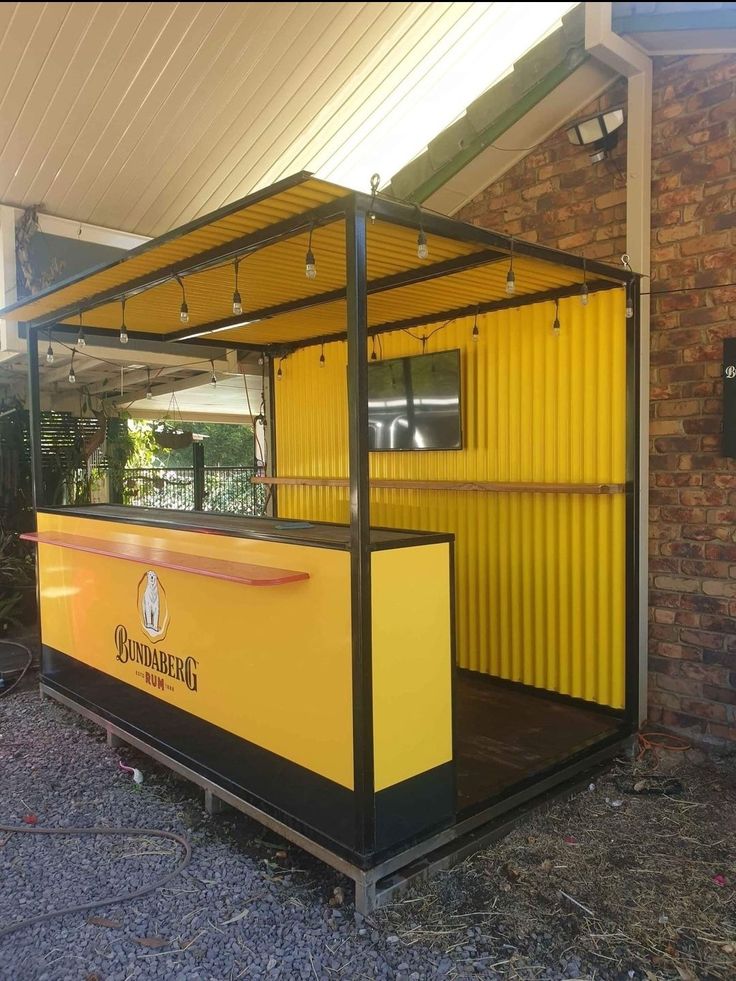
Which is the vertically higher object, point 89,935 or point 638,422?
point 638,422

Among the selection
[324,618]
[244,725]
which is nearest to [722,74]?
[324,618]

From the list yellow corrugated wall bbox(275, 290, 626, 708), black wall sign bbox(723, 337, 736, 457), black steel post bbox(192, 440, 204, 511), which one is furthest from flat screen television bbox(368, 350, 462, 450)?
black steel post bbox(192, 440, 204, 511)

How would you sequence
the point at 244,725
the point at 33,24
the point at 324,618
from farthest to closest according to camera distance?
the point at 33,24 → the point at 244,725 → the point at 324,618

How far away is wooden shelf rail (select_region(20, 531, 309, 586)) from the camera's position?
321 centimetres

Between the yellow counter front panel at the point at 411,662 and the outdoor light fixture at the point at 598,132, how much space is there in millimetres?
2918

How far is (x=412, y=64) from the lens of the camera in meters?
3.24

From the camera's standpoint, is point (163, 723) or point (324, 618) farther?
point (163, 723)

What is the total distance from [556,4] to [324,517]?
591 centimetres

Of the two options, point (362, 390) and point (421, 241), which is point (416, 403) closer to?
point (421, 241)

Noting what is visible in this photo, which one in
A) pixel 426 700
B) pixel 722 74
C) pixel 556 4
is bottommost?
pixel 426 700

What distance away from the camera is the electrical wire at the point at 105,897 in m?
2.97

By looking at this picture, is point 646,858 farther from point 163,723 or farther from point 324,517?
point 324,517

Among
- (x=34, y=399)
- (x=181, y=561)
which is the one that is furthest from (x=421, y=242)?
(x=34, y=399)

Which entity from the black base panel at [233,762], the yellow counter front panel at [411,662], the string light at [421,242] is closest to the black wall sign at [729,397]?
the yellow counter front panel at [411,662]
